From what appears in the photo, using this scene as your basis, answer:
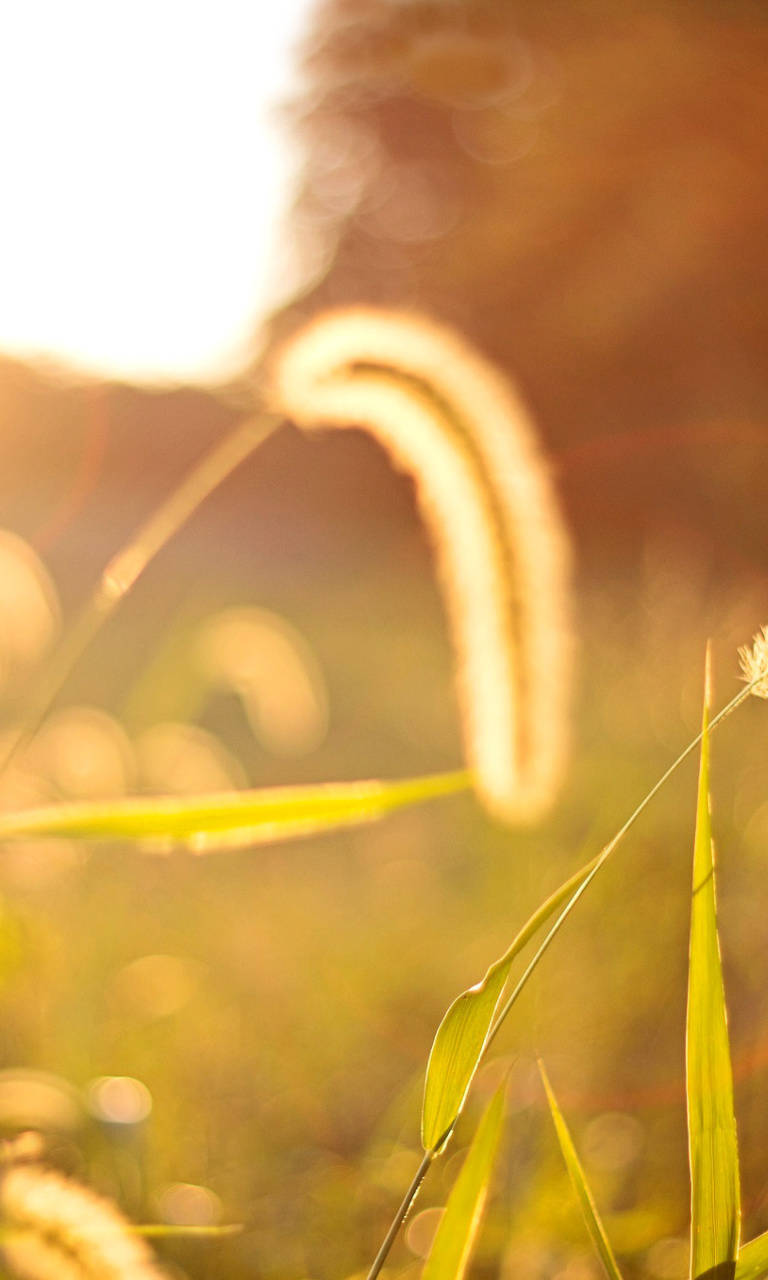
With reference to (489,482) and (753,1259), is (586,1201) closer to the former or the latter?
(753,1259)

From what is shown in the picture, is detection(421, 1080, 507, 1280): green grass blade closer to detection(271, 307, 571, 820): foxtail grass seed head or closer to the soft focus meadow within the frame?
the soft focus meadow

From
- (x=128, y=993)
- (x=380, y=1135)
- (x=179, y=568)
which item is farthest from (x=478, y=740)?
(x=179, y=568)

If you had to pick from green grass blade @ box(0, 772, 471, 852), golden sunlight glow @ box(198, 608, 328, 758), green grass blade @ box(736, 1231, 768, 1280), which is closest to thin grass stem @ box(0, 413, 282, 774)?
green grass blade @ box(0, 772, 471, 852)

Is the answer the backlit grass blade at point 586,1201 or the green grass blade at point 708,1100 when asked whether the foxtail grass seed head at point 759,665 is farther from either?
the backlit grass blade at point 586,1201

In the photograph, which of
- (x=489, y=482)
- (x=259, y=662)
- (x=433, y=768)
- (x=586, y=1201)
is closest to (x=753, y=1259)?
(x=586, y=1201)

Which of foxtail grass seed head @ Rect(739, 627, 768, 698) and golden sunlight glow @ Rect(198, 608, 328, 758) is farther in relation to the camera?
golden sunlight glow @ Rect(198, 608, 328, 758)
